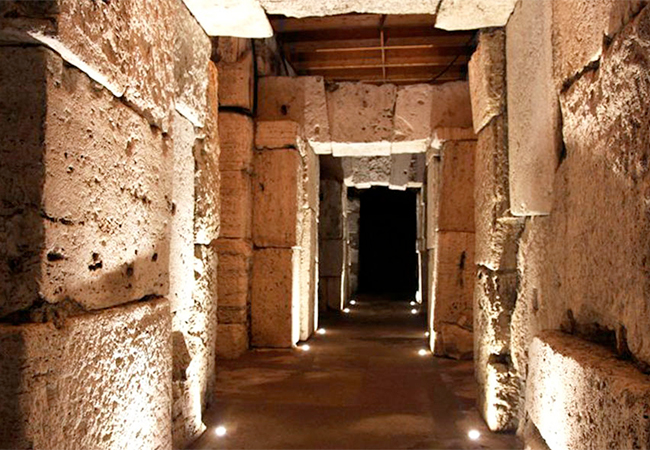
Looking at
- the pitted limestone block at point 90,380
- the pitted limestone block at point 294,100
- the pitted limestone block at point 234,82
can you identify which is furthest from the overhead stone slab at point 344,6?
the pitted limestone block at point 294,100

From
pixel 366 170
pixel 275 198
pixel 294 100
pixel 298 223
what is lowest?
pixel 298 223

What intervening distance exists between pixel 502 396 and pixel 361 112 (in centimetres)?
392

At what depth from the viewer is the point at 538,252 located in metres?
2.70

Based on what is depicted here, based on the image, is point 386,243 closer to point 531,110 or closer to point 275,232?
point 275,232

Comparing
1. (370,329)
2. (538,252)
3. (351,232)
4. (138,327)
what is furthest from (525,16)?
(351,232)

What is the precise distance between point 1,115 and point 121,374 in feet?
3.14

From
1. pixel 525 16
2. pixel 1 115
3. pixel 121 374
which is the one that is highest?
pixel 525 16

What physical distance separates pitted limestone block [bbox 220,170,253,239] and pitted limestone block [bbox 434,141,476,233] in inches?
84.8

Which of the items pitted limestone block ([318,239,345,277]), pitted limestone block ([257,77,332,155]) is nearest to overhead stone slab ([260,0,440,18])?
pitted limestone block ([257,77,332,155])

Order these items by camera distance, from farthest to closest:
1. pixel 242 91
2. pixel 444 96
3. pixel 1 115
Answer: pixel 444 96 → pixel 242 91 → pixel 1 115

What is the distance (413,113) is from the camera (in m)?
6.29

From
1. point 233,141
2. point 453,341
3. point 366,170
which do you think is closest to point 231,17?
point 233,141

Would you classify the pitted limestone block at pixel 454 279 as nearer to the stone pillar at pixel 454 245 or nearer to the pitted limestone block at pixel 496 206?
the stone pillar at pixel 454 245

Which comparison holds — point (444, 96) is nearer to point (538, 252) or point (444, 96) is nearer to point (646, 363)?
point (538, 252)
